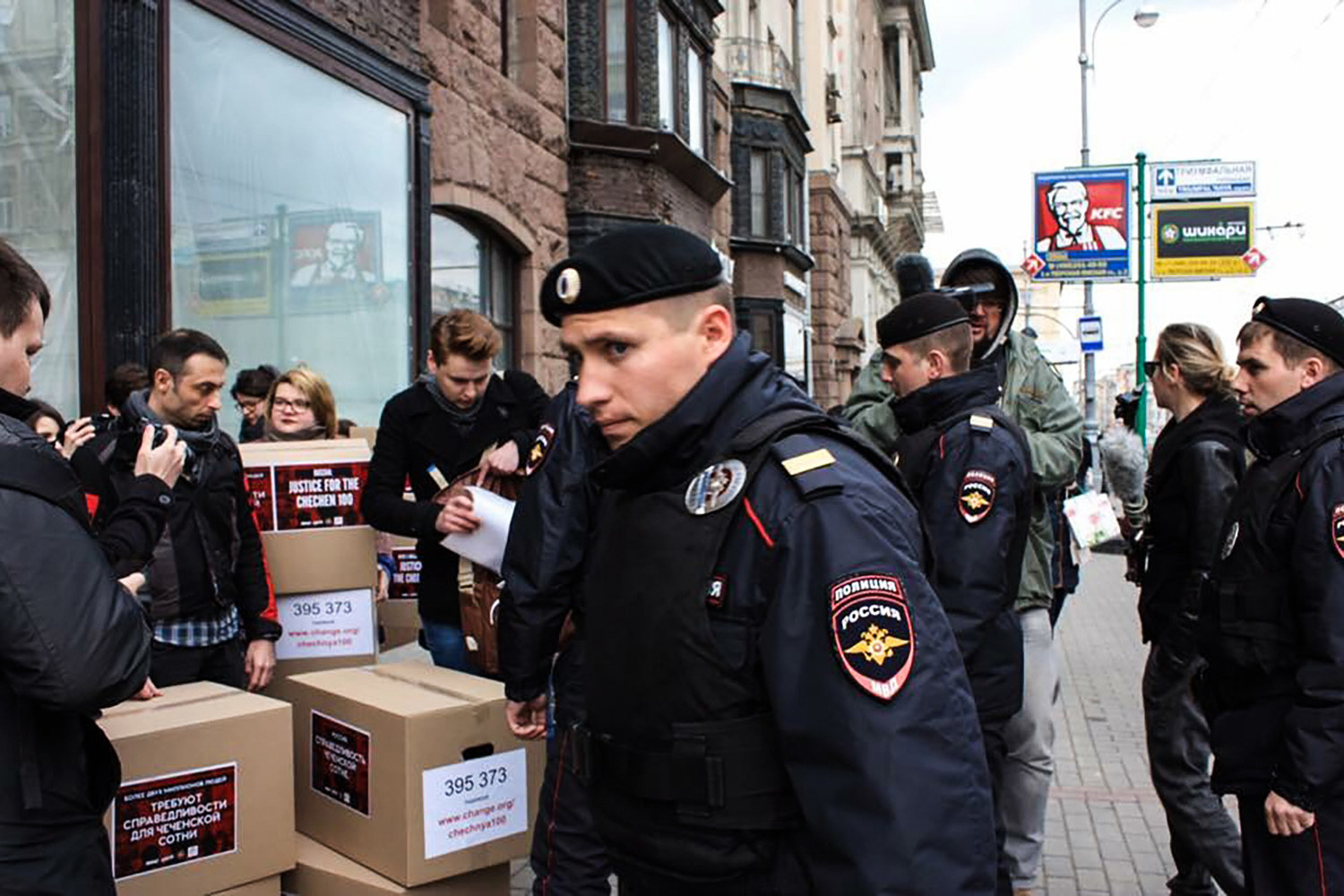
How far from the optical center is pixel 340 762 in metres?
3.70

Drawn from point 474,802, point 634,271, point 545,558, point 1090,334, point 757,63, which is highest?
point 757,63

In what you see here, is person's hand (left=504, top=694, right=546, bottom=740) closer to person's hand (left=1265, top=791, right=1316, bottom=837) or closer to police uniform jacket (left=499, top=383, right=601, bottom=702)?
police uniform jacket (left=499, top=383, right=601, bottom=702)

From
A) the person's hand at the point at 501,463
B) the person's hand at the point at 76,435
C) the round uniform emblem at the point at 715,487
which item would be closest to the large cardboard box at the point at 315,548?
the person's hand at the point at 76,435

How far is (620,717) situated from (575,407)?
1.62 meters

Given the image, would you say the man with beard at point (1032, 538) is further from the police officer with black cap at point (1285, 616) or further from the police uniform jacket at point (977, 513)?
the police officer with black cap at point (1285, 616)

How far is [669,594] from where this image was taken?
1710mm

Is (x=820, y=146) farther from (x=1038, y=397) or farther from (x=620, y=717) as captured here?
(x=620, y=717)

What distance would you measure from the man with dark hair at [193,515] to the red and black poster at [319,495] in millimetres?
410

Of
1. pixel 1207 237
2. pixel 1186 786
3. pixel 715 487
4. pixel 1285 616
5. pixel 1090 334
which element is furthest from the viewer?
pixel 1207 237

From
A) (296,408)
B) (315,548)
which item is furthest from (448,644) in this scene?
(296,408)

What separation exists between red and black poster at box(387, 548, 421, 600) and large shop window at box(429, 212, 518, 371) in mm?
4807

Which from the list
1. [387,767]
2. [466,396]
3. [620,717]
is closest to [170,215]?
[466,396]

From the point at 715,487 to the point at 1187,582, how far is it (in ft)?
10.2

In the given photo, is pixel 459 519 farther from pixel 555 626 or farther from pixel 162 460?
pixel 162 460
